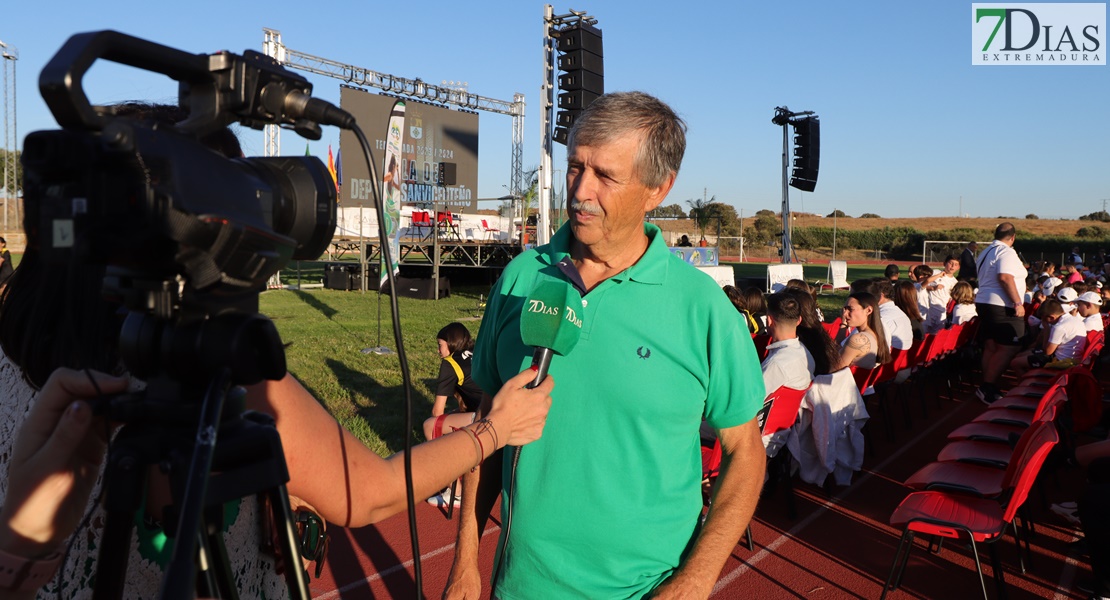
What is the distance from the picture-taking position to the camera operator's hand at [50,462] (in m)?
1.07

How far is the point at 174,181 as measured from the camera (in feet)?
2.70

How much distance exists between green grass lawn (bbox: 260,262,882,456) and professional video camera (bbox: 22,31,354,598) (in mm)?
3622

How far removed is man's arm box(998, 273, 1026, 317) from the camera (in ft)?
28.8

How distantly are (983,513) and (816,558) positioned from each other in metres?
1.07

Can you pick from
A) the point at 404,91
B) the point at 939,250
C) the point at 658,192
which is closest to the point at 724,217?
the point at 939,250

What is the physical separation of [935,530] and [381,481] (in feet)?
11.6

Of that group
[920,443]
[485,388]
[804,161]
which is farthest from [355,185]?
[485,388]

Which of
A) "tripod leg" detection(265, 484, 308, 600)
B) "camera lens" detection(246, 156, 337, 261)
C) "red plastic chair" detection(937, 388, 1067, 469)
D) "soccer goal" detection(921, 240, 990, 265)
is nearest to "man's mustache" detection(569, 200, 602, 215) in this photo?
"camera lens" detection(246, 156, 337, 261)

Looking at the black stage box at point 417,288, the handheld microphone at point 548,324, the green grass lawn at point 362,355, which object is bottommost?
the green grass lawn at point 362,355

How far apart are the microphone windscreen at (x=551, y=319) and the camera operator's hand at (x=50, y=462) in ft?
2.66

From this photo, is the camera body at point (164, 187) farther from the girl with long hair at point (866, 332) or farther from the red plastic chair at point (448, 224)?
the red plastic chair at point (448, 224)

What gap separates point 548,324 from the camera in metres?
1.64

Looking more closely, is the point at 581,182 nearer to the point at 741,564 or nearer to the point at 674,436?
the point at 674,436

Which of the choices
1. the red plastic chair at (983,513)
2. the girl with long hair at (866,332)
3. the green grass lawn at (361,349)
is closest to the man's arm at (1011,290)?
the girl with long hair at (866,332)
